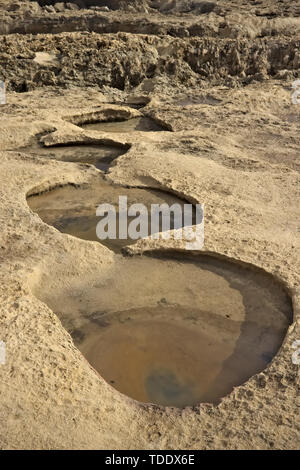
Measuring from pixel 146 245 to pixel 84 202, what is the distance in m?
1.46

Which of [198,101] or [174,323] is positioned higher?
[198,101]

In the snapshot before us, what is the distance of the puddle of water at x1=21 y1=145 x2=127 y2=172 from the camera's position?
7.33 metres

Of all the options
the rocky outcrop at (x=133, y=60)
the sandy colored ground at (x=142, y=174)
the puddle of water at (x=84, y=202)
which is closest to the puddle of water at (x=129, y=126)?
the sandy colored ground at (x=142, y=174)

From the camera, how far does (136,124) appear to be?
892 cm

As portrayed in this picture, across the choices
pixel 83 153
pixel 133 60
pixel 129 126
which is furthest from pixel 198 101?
pixel 83 153

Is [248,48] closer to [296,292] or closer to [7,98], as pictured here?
[7,98]

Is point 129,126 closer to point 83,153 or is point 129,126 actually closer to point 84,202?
point 83,153

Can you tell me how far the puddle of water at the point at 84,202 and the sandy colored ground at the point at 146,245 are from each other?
0.15m

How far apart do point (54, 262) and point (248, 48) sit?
29.4 ft

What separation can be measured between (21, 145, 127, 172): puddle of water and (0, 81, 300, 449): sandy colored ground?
212 mm

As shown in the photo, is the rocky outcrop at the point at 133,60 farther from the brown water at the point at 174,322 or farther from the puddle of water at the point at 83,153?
the brown water at the point at 174,322

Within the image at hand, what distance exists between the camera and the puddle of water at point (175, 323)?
3.57 meters

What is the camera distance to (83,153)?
7570 mm

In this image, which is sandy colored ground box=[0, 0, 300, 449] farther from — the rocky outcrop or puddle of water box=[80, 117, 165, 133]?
puddle of water box=[80, 117, 165, 133]
